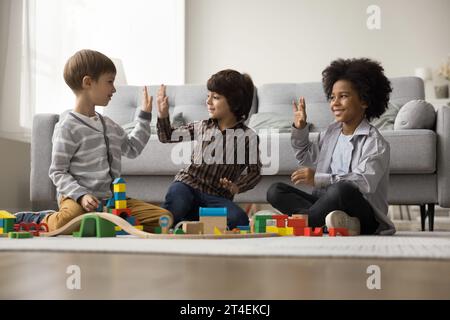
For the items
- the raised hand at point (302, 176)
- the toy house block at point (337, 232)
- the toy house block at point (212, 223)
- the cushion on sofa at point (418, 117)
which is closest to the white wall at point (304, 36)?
the cushion on sofa at point (418, 117)

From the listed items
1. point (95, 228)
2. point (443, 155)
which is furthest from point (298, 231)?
point (443, 155)

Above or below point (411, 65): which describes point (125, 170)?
below

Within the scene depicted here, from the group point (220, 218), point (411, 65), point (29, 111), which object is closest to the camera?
point (220, 218)

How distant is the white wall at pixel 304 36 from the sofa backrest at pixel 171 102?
7.01 feet

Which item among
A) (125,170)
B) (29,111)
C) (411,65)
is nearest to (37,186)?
(125,170)

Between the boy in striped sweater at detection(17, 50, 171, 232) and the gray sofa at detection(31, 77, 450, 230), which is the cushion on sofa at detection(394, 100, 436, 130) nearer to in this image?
the gray sofa at detection(31, 77, 450, 230)

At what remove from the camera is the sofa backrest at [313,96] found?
3273 millimetres

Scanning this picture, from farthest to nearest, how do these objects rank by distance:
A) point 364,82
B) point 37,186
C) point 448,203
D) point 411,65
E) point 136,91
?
point 411,65 < point 136,91 < point 37,186 < point 448,203 < point 364,82

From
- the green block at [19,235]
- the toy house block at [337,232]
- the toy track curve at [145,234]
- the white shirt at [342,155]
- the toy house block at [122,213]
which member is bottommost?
the toy house block at [337,232]

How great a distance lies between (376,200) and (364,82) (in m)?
0.41

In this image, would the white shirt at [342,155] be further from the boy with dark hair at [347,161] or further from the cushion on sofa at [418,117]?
the cushion on sofa at [418,117]

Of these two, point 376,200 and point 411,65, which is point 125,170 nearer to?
point 376,200

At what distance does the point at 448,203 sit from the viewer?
2.57m

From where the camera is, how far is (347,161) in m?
2.05
